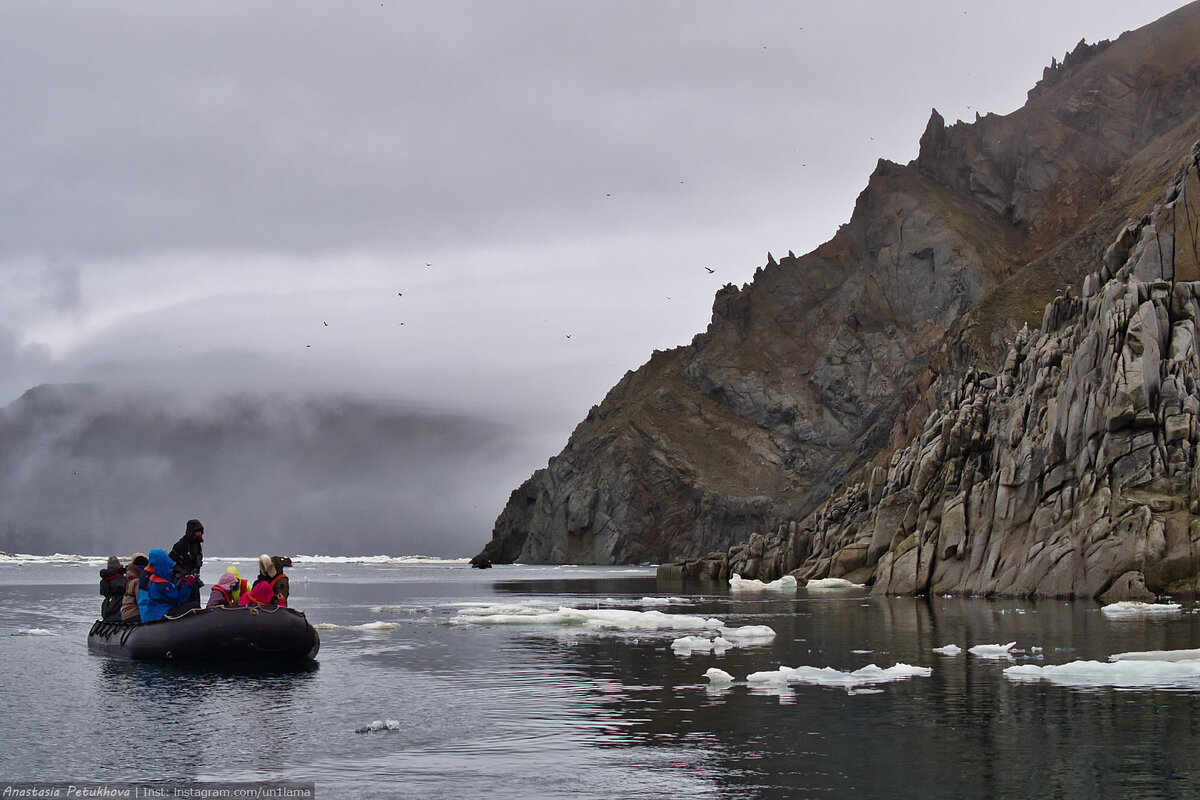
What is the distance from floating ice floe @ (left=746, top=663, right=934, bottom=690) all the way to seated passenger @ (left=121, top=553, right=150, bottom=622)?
2237cm

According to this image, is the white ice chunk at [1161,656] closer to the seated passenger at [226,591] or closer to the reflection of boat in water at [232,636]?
Result: the reflection of boat in water at [232,636]

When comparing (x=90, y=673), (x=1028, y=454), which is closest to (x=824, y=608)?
(x=1028, y=454)

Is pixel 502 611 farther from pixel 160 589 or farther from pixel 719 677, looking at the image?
pixel 719 677

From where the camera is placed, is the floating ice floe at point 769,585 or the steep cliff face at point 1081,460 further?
the floating ice floe at point 769,585

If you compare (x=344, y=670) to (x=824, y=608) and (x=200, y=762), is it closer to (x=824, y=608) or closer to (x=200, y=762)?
(x=200, y=762)

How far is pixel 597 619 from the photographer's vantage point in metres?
54.9

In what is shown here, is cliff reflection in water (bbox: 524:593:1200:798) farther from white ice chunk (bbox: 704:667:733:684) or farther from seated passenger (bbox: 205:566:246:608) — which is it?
seated passenger (bbox: 205:566:246:608)

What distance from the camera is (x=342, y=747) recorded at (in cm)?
2294

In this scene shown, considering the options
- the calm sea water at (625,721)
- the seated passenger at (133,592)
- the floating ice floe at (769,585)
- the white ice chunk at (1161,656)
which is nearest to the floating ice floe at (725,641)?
the calm sea water at (625,721)

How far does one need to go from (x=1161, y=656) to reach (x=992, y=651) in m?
5.52

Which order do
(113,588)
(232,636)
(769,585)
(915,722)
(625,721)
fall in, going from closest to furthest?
(915,722)
(625,721)
(232,636)
(113,588)
(769,585)

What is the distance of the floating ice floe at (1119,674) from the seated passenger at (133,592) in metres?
29.1

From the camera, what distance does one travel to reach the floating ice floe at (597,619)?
5106 centimetres

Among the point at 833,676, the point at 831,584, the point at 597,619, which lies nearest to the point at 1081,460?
the point at 831,584
